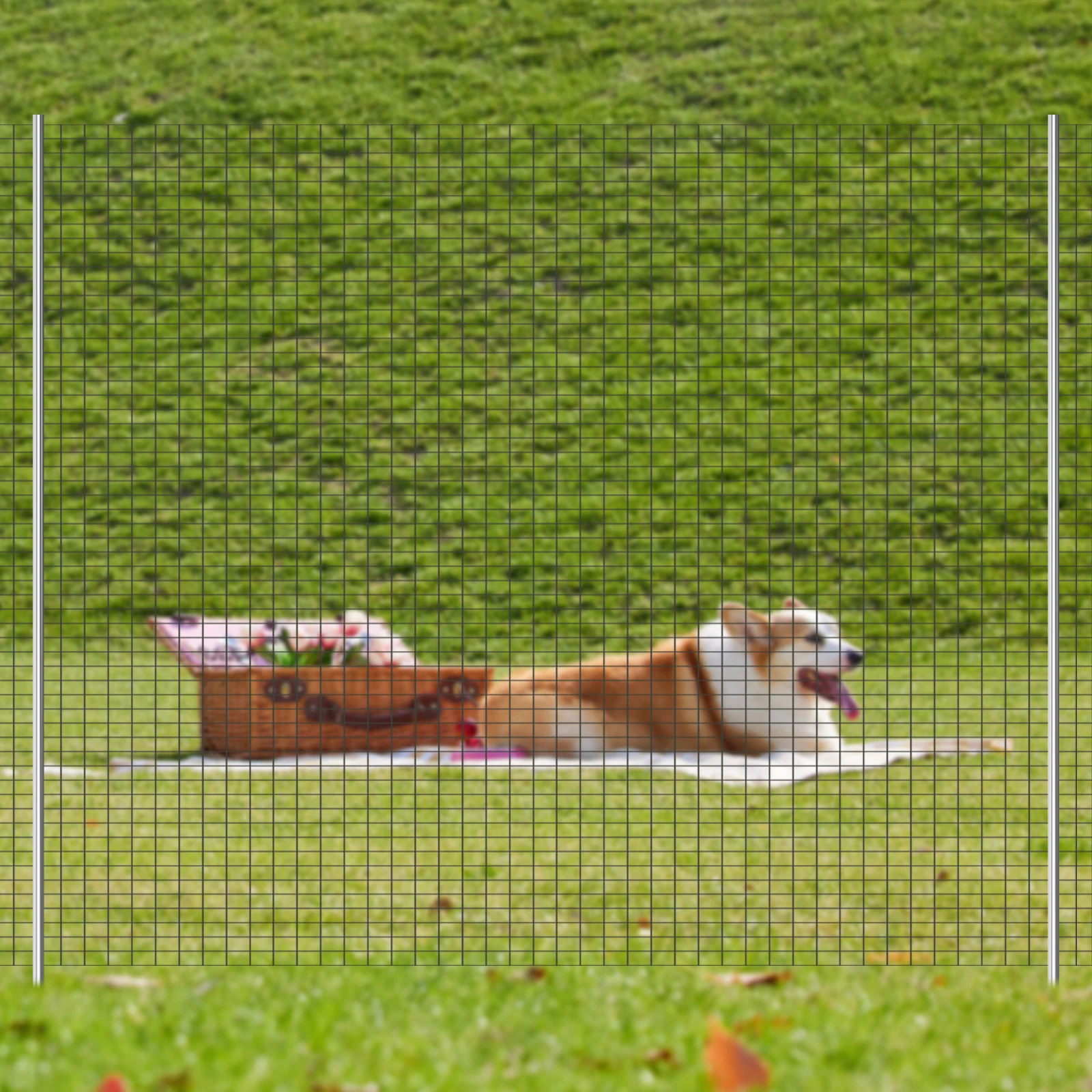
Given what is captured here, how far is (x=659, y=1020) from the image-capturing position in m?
2.84

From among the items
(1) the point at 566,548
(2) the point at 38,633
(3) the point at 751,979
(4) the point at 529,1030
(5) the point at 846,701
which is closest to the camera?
(4) the point at 529,1030

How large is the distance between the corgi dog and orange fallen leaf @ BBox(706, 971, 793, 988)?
3.03 m

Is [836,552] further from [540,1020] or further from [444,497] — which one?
[540,1020]

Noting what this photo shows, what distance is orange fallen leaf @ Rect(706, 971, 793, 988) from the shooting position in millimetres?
3168

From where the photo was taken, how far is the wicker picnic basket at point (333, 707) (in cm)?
641

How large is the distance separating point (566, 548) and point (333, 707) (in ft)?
14.6

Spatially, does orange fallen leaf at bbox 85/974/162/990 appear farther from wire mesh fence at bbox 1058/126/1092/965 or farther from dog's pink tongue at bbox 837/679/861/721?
dog's pink tongue at bbox 837/679/861/721

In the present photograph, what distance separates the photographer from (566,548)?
1073 cm

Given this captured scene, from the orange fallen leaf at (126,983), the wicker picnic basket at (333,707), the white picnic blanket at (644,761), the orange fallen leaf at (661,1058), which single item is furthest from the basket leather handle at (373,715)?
the orange fallen leaf at (661,1058)

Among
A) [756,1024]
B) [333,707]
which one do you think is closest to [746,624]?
[333,707]

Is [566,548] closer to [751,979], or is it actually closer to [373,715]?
[373,715]

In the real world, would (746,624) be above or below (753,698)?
above

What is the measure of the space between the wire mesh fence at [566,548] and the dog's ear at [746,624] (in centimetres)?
3

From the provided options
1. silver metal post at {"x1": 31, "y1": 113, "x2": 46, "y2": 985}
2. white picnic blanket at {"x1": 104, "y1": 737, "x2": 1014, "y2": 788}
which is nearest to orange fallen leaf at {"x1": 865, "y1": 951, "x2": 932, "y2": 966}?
white picnic blanket at {"x1": 104, "y1": 737, "x2": 1014, "y2": 788}
